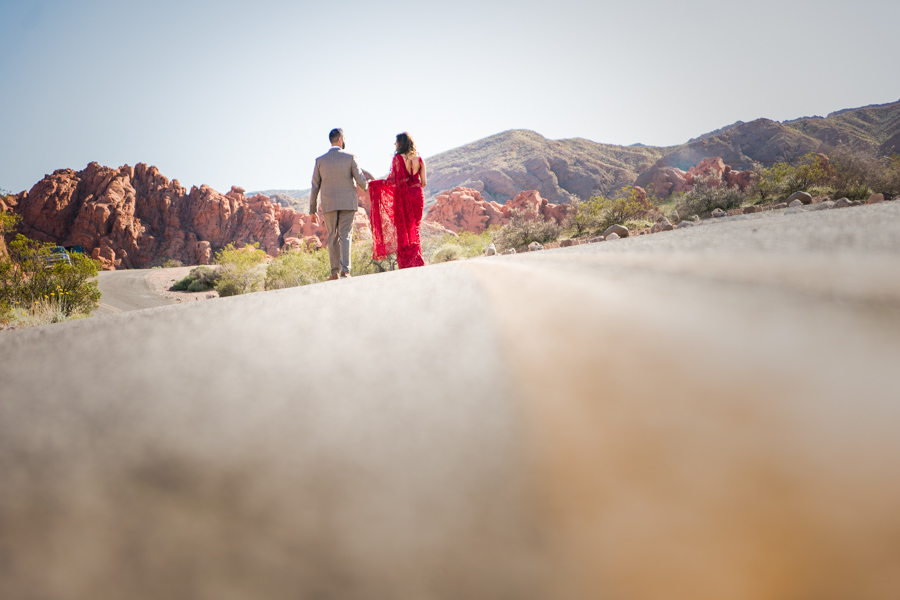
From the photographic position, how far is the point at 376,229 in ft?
19.3

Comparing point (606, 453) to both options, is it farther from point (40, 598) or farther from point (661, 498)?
point (40, 598)

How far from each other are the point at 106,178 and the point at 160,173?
12.9ft

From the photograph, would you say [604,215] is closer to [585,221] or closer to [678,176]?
[585,221]

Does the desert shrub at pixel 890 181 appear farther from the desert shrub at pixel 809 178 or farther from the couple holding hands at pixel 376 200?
the couple holding hands at pixel 376 200

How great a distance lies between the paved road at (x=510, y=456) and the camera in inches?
7.6

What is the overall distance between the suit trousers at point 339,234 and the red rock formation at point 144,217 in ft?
88.4

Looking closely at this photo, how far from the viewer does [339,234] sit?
5355mm

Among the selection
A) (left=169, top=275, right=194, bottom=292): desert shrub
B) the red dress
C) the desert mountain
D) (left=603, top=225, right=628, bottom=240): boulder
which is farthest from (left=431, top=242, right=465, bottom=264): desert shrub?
the desert mountain

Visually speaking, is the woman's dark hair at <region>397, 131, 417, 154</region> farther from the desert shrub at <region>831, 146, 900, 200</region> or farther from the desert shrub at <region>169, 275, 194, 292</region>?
the desert shrub at <region>169, 275, 194, 292</region>

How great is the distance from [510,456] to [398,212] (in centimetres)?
550

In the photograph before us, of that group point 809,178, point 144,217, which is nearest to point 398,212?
point 809,178

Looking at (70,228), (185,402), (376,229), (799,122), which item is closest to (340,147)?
(376,229)

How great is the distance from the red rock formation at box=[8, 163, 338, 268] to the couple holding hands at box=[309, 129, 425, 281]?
2659 cm

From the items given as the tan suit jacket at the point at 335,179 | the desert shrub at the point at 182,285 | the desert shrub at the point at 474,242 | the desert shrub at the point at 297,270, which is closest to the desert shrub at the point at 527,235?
the desert shrub at the point at 474,242
